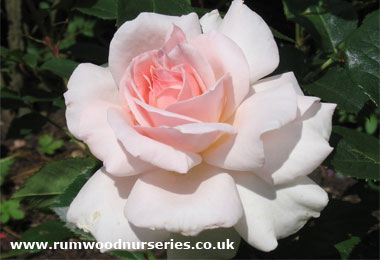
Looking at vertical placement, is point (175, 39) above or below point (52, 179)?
above

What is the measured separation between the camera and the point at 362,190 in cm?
135

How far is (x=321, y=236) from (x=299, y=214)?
1.54ft

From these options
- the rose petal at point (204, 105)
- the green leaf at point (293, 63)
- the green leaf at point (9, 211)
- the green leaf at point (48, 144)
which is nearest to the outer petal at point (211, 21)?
the rose petal at point (204, 105)

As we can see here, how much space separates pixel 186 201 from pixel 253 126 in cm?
13

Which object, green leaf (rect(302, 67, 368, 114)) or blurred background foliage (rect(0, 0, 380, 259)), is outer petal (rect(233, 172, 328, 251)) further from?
green leaf (rect(302, 67, 368, 114))

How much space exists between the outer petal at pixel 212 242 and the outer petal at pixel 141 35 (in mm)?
250

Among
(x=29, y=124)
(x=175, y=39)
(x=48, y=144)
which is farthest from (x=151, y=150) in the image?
(x=48, y=144)

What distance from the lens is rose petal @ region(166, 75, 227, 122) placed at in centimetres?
58

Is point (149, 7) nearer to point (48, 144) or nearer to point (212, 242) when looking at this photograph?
point (212, 242)

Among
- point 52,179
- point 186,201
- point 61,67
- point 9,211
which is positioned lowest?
point 9,211

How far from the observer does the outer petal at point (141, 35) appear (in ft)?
2.03

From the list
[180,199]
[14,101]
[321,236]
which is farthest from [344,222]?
[14,101]

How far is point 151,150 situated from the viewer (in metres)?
0.56

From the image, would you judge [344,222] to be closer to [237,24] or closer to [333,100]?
[333,100]
